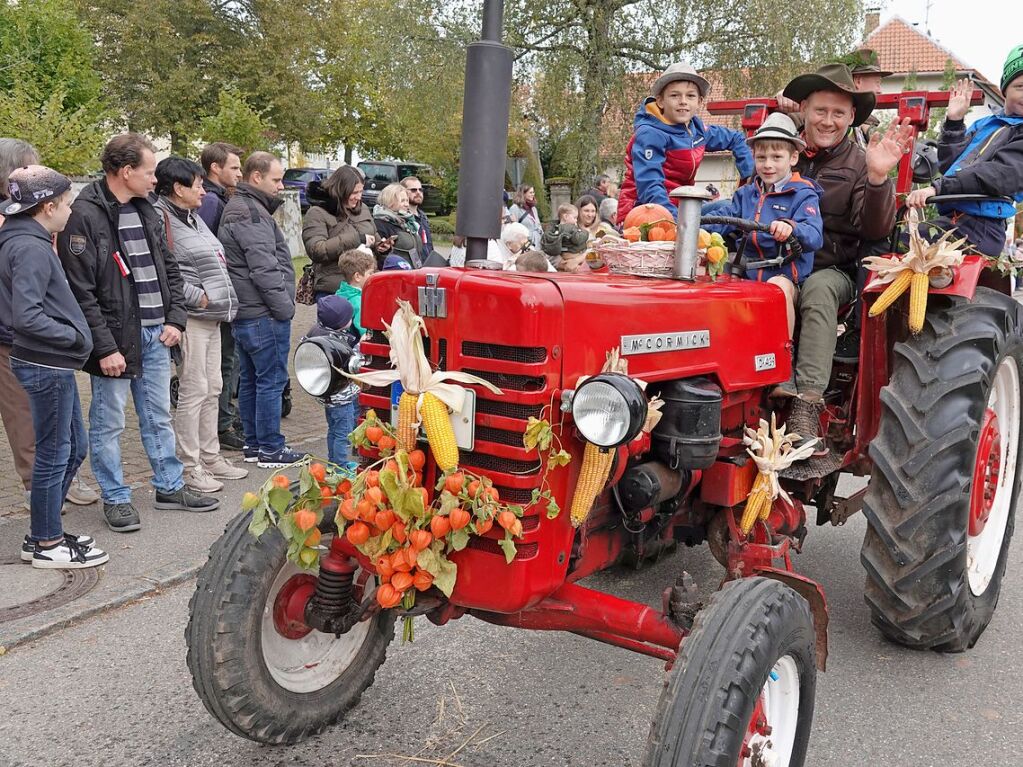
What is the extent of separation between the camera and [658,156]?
4.14 meters

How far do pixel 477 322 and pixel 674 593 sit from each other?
36.9 inches

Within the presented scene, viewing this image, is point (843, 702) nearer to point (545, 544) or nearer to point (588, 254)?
point (545, 544)

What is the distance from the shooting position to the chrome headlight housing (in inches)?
108

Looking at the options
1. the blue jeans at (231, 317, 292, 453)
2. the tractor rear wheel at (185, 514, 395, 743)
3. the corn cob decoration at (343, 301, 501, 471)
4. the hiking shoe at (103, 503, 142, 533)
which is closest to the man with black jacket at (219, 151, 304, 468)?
the blue jeans at (231, 317, 292, 453)

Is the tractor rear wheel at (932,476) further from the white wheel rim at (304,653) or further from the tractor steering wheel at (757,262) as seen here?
the white wheel rim at (304,653)

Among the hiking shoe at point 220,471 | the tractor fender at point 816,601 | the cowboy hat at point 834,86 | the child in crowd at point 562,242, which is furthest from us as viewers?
the child in crowd at point 562,242

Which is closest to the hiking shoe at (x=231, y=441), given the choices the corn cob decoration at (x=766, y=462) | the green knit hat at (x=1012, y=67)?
the corn cob decoration at (x=766, y=462)

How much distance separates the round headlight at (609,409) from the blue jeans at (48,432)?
289 centimetres

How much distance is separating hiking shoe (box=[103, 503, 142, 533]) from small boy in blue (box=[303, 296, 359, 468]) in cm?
107

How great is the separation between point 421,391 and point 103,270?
9.47 ft

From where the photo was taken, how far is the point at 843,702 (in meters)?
3.23

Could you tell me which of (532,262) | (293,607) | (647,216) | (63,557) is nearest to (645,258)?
(647,216)

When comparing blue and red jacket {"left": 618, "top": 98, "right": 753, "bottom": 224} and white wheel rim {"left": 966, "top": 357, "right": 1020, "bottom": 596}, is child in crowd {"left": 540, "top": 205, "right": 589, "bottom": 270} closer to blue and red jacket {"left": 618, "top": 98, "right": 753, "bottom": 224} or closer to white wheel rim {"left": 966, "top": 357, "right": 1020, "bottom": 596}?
blue and red jacket {"left": 618, "top": 98, "right": 753, "bottom": 224}

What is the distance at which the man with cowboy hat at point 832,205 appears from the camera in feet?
11.3
